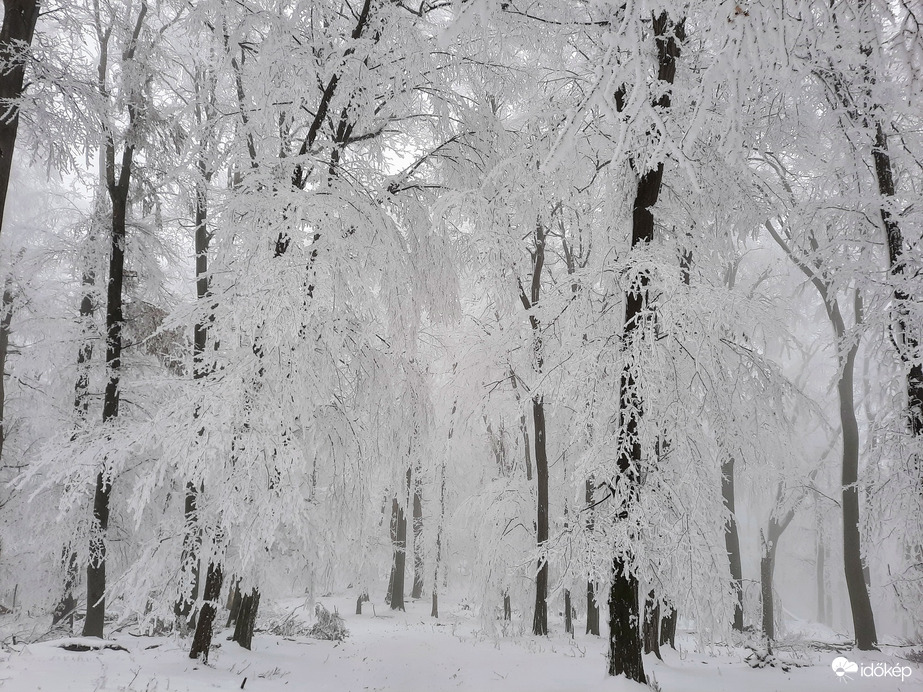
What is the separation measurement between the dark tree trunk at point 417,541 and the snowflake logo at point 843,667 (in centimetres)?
1401

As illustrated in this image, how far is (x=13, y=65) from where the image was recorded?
5.56 m

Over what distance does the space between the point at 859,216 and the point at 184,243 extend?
573 inches

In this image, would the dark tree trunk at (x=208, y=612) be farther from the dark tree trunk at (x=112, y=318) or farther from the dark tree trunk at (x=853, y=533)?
the dark tree trunk at (x=853, y=533)

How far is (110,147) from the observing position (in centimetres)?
905

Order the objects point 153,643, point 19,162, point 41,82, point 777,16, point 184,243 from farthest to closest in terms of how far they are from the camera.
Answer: point 19,162 → point 184,243 → point 153,643 → point 41,82 → point 777,16

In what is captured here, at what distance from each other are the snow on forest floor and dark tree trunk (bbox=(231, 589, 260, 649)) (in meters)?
A: 0.20

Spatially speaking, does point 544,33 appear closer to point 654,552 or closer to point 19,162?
point 654,552

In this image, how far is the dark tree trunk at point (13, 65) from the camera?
5.40 m

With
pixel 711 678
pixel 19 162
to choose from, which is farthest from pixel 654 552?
pixel 19 162

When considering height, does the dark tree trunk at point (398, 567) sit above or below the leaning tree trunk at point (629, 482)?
below

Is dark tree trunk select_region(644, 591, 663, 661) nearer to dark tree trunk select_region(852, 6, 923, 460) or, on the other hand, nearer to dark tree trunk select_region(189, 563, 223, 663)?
dark tree trunk select_region(852, 6, 923, 460)

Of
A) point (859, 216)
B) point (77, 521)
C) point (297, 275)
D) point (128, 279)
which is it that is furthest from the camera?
point (128, 279)

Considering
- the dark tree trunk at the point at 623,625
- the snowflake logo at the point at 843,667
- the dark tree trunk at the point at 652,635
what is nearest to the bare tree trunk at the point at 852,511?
the snowflake logo at the point at 843,667

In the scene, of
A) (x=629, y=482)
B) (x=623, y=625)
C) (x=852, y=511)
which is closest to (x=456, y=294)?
(x=629, y=482)
